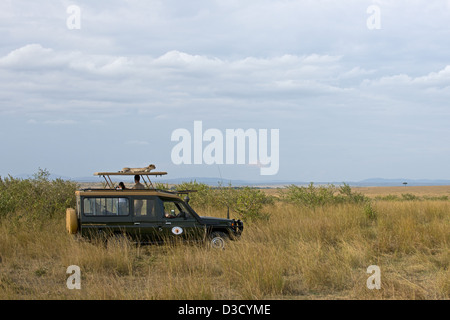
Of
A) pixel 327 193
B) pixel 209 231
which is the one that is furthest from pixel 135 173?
pixel 327 193

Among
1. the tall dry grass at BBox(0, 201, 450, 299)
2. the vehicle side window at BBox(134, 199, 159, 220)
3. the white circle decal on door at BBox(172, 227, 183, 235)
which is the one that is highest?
the vehicle side window at BBox(134, 199, 159, 220)

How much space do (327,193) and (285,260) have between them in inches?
433

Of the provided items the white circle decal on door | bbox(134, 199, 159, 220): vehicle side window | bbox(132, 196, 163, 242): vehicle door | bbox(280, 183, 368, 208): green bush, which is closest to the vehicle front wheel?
the white circle decal on door

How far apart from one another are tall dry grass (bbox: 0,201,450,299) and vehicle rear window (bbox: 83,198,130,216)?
712 mm

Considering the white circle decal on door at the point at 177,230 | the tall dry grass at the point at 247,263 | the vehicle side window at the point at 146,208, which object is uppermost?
the vehicle side window at the point at 146,208

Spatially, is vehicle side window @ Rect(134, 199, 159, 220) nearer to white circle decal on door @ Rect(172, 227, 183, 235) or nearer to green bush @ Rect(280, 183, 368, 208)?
white circle decal on door @ Rect(172, 227, 183, 235)

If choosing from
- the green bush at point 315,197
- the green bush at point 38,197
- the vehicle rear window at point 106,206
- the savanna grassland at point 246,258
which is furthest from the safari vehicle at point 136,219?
the green bush at point 315,197

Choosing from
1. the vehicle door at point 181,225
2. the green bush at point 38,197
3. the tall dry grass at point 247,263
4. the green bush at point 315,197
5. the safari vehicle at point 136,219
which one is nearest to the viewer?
the tall dry grass at point 247,263

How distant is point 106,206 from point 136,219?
78 centimetres

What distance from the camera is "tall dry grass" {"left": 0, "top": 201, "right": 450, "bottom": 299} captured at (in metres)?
8.34

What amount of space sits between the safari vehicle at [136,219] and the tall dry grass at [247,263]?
0.33m

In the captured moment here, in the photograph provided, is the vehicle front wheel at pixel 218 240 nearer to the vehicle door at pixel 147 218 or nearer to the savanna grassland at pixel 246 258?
the savanna grassland at pixel 246 258

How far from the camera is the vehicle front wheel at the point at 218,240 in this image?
40.3 feet
